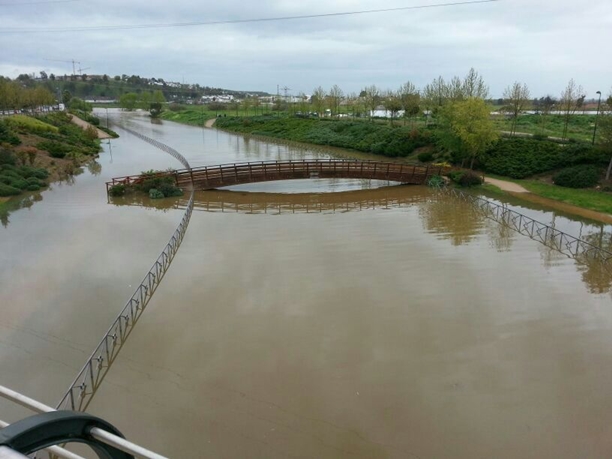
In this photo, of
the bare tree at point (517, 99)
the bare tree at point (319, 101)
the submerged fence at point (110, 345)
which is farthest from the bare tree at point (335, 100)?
the submerged fence at point (110, 345)

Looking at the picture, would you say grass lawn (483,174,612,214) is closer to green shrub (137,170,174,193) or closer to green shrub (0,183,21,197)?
green shrub (137,170,174,193)

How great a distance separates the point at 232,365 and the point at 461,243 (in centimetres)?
1267

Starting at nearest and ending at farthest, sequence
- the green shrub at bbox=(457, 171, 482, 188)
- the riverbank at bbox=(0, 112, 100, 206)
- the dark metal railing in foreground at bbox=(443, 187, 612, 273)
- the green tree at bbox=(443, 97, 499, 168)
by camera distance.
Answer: the dark metal railing in foreground at bbox=(443, 187, 612, 273)
the riverbank at bbox=(0, 112, 100, 206)
the green shrub at bbox=(457, 171, 482, 188)
the green tree at bbox=(443, 97, 499, 168)

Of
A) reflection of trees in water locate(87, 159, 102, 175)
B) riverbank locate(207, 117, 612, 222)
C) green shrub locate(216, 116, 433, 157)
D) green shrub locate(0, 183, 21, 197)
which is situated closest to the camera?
green shrub locate(0, 183, 21, 197)

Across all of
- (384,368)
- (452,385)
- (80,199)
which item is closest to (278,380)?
(384,368)

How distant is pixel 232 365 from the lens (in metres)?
10.7

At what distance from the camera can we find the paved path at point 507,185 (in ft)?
102

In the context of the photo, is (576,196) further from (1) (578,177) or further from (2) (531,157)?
(2) (531,157)

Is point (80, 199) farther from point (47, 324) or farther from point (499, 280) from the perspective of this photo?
point (499, 280)

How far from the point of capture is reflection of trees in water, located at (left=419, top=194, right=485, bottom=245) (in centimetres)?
2116

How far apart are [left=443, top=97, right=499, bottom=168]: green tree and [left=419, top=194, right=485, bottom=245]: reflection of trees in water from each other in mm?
8365

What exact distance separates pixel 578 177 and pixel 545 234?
1245 cm

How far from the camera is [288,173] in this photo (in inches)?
1237

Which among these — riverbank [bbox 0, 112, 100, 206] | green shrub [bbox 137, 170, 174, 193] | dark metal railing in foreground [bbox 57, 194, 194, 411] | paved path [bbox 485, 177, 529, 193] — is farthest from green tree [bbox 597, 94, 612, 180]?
riverbank [bbox 0, 112, 100, 206]
